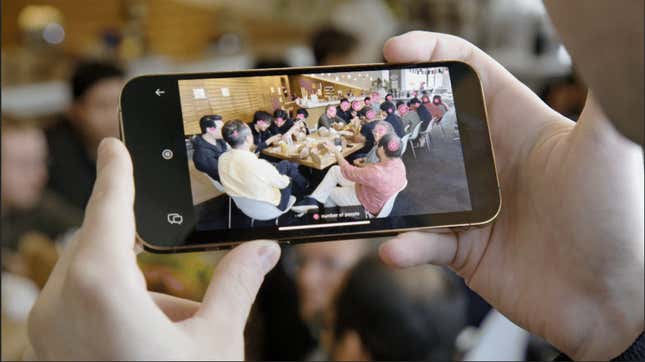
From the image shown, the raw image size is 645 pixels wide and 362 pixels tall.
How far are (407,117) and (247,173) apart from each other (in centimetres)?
20

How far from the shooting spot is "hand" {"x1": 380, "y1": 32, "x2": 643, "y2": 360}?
78cm

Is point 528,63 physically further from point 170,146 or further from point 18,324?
point 170,146

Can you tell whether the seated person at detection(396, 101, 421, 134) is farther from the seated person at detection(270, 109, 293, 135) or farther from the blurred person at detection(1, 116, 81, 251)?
the blurred person at detection(1, 116, 81, 251)

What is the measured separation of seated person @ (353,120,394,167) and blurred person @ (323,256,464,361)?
63 cm

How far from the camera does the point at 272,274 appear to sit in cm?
165

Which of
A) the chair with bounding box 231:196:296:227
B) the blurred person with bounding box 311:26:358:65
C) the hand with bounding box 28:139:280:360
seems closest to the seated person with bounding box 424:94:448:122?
the chair with bounding box 231:196:296:227

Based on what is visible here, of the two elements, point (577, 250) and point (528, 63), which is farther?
point (528, 63)

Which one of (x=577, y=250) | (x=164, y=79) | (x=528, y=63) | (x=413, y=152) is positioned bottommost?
(x=528, y=63)

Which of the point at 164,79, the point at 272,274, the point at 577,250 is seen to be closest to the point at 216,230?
the point at 164,79

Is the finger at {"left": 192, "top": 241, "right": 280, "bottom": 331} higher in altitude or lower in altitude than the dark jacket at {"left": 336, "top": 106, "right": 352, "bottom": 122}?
lower

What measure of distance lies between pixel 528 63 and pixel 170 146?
3.37 metres

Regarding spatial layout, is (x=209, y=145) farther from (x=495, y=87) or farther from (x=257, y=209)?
(x=495, y=87)

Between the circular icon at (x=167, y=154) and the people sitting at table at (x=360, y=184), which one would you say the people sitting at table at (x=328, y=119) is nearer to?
the people sitting at table at (x=360, y=184)

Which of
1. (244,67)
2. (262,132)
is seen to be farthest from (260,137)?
(244,67)
